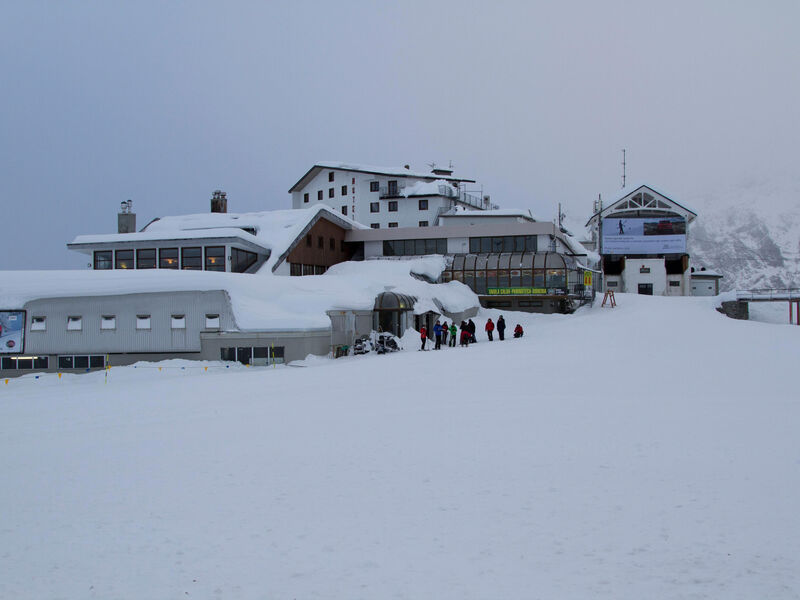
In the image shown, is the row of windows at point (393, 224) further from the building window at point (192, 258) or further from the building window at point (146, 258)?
the building window at point (146, 258)

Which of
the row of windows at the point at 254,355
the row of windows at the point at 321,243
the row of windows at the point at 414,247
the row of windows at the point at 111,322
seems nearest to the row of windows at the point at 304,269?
the row of windows at the point at 321,243

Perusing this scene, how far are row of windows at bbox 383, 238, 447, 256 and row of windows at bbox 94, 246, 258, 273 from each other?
497 inches

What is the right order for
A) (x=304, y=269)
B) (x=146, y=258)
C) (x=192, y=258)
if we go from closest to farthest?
(x=192, y=258) → (x=146, y=258) → (x=304, y=269)

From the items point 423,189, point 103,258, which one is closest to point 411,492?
point 103,258

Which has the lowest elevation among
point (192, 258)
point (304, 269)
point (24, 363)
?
point (24, 363)

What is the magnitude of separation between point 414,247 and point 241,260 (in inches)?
588

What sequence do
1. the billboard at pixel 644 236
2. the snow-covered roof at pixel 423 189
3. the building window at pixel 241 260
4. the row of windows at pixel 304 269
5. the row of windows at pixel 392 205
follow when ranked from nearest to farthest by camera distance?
the building window at pixel 241 260 → the row of windows at pixel 304 269 → the snow-covered roof at pixel 423 189 → the row of windows at pixel 392 205 → the billboard at pixel 644 236

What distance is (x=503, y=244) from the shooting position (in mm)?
45500

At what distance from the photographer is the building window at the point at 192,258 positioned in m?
36.1

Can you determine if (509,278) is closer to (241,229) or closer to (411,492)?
(241,229)

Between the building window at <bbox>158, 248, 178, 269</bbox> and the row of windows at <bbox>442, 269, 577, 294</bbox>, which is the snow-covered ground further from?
the row of windows at <bbox>442, 269, 577, 294</bbox>

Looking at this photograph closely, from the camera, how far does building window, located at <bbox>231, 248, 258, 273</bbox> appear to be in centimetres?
3579

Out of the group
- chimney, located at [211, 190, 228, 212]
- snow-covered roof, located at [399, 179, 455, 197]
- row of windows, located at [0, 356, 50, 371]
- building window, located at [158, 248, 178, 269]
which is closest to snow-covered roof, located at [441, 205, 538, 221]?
snow-covered roof, located at [399, 179, 455, 197]

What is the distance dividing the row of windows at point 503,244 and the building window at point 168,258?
20.9 m
